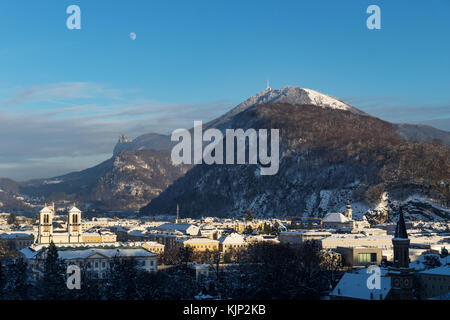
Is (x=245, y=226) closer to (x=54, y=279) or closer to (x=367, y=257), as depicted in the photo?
(x=367, y=257)

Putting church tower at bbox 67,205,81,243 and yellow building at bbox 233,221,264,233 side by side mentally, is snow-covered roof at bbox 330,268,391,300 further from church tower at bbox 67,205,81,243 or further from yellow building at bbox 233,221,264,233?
yellow building at bbox 233,221,264,233

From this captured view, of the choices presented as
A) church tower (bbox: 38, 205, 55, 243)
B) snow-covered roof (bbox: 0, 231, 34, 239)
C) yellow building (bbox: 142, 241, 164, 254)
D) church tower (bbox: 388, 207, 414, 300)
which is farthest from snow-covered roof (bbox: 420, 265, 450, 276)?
snow-covered roof (bbox: 0, 231, 34, 239)

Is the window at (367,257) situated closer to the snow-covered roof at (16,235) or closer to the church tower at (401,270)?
the church tower at (401,270)

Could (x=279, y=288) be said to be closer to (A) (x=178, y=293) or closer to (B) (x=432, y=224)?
(A) (x=178, y=293)

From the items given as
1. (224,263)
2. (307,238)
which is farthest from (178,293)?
(307,238)

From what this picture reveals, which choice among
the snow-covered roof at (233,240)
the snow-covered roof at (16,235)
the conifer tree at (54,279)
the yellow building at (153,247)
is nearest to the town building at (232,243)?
the snow-covered roof at (233,240)
